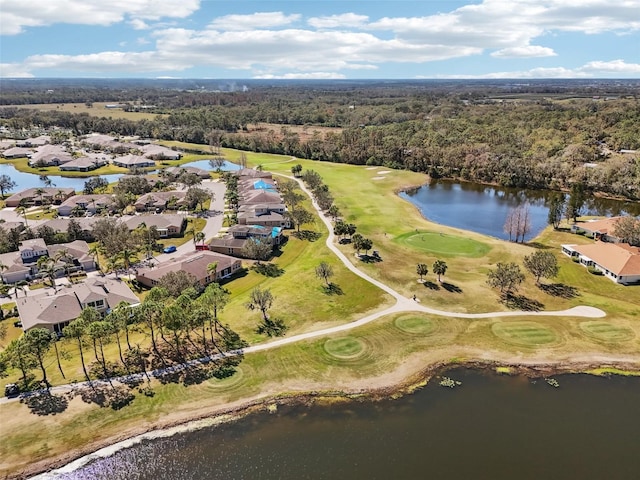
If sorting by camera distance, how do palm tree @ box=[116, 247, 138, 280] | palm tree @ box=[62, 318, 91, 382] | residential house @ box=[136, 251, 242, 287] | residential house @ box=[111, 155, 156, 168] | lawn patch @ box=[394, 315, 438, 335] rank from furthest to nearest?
residential house @ box=[111, 155, 156, 168], palm tree @ box=[116, 247, 138, 280], residential house @ box=[136, 251, 242, 287], lawn patch @ box=[394, 315, 438, 335], palm tree @ box=[62, 318, 91, 382]

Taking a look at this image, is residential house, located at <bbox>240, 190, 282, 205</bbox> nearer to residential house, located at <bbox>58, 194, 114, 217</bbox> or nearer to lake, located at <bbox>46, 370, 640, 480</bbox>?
residential house, located at <bbox>58, 194, 114, 217</bbox>

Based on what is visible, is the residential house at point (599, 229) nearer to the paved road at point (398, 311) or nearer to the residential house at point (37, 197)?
the paved road at point (398, 311)

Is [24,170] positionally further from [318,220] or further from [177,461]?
[177,461]

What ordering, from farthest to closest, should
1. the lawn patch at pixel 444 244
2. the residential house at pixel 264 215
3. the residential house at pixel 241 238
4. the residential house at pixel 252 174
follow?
1. the residential house at pixel 252 174
2. the residential house at pixel 264 215
3. the lawn patch at pixel 444 244
4. the residential house at pixel 241 238

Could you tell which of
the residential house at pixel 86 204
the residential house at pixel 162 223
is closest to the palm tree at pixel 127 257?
the residential house at pixel 162 223

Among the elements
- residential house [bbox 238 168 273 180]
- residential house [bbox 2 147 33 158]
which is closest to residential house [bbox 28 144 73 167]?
residential house [bbox 2 147 33 158]
